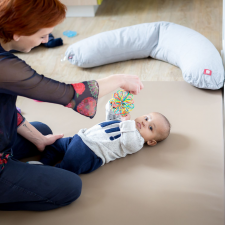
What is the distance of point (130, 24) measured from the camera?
9.74 feet

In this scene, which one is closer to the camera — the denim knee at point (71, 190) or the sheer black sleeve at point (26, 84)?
the sheer black sleeve at point (26, 84)

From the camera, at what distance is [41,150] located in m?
1.53

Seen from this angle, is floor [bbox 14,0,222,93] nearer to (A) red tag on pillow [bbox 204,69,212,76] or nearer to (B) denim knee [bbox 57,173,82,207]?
(A) red tag on pillow [bbox 204,69,212,76]

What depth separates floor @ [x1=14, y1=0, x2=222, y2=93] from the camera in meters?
2.28

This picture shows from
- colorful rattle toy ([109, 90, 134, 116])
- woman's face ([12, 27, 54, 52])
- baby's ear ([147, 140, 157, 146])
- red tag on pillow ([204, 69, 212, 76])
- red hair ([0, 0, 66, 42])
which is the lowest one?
baby's ear ([147, 140, 157, 146])

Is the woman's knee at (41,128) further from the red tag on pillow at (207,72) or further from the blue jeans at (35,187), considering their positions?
the red tag on pillow at (207,72)

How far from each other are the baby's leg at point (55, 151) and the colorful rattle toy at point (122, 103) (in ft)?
0.94

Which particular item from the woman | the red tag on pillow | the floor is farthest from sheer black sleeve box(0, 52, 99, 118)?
the floor

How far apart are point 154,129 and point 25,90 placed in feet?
2.37

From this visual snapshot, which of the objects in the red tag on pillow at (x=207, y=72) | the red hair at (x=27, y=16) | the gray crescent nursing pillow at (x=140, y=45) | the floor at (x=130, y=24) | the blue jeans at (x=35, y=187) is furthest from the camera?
the floor at (x=130, y=24)

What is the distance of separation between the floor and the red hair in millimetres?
1271

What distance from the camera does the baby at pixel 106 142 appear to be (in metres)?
1.40

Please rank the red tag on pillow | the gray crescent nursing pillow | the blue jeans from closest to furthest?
the blue jeans → the red tag on pillow → the gray crescent nursing pillow

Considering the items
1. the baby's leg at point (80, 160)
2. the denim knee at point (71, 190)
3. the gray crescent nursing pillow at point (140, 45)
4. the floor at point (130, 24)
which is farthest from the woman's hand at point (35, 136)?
the gray crescent nursing pillow at point (140, 45)
